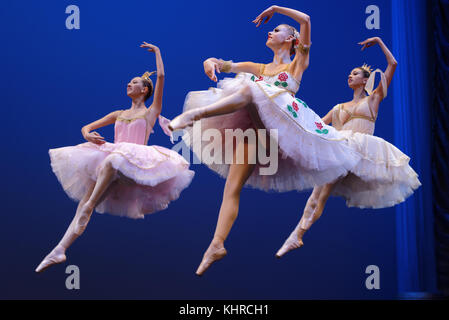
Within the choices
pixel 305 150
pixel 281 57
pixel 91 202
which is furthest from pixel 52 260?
pixel 281 57

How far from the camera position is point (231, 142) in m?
3.19

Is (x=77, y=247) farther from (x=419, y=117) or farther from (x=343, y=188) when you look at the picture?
(x=419, y=117)

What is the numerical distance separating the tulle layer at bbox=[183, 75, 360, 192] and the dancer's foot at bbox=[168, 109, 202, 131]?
0.19 meters

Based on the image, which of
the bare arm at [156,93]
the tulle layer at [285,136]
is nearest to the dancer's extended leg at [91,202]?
the bare arm at [156,93]

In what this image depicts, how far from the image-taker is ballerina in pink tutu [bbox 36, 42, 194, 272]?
3.45m

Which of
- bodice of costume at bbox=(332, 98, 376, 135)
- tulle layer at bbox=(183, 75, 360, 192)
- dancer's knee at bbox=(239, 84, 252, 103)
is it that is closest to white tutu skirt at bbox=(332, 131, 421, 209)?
bodice of costume at bbox=(332, 98, 376, 135)

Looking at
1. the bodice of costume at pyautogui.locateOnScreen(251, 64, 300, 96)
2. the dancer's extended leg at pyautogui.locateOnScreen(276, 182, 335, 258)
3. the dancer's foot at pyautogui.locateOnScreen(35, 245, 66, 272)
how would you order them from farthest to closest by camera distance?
the dancer's extended leg at pyautogui.locateOnScreen(276, 182, 335, 258)
the dancer's foot at pyautogui.locateOnScreen(35, 245, 66, 272)
the bodice of costume at pyautogui.locateOnScreen(251, 64, 300, 96)

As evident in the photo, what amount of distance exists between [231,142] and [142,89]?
1.00 meters

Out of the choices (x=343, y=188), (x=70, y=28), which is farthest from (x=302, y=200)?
(x=70, y=28)

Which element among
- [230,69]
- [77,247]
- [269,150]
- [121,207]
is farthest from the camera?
[77,247]

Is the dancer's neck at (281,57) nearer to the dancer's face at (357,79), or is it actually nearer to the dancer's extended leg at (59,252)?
the dancer's face at (357,79)

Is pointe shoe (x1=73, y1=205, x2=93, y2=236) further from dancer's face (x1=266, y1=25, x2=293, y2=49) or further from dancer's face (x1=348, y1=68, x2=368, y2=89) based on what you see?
dancer's face (x1=348, y1=68, x2=368, y2=89)

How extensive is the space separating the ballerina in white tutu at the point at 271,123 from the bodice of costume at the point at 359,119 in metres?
0.46

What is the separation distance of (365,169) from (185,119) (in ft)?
4.45
